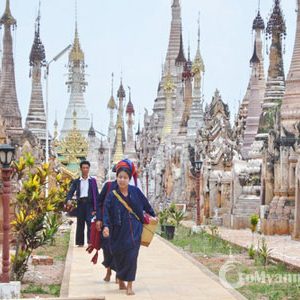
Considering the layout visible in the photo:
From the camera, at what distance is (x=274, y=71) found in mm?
31406

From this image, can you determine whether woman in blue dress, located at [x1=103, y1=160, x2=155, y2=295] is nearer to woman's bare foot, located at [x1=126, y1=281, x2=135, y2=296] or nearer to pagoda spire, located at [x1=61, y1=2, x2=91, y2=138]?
woman's bare foot, located at [x1=126, y1=281, x2=135, y2=296]

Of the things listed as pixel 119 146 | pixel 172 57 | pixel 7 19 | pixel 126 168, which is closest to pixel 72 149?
pixel 119 146

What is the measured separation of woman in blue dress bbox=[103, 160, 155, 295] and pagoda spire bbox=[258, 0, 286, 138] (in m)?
18.2

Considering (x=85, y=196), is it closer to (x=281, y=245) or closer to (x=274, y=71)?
(x=281, y=245)

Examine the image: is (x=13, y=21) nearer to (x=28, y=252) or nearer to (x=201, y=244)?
(x=201, y=244)

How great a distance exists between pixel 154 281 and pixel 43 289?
1643 millimetres

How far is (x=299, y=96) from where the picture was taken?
25250 millimetres

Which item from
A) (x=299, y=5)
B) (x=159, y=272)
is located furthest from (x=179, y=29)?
(x=159, y=272)

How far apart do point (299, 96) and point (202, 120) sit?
20.2 metres

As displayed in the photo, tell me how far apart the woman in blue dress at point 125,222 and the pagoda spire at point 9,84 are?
24.6 m

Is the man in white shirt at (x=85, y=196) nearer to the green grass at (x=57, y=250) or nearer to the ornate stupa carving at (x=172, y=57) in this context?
the green grass at (x=57, y=250)

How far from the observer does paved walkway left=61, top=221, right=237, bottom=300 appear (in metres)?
11.3

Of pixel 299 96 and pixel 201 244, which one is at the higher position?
pixel 299 96

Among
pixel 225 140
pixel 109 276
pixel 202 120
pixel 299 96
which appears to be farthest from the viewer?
pixel 202 120
